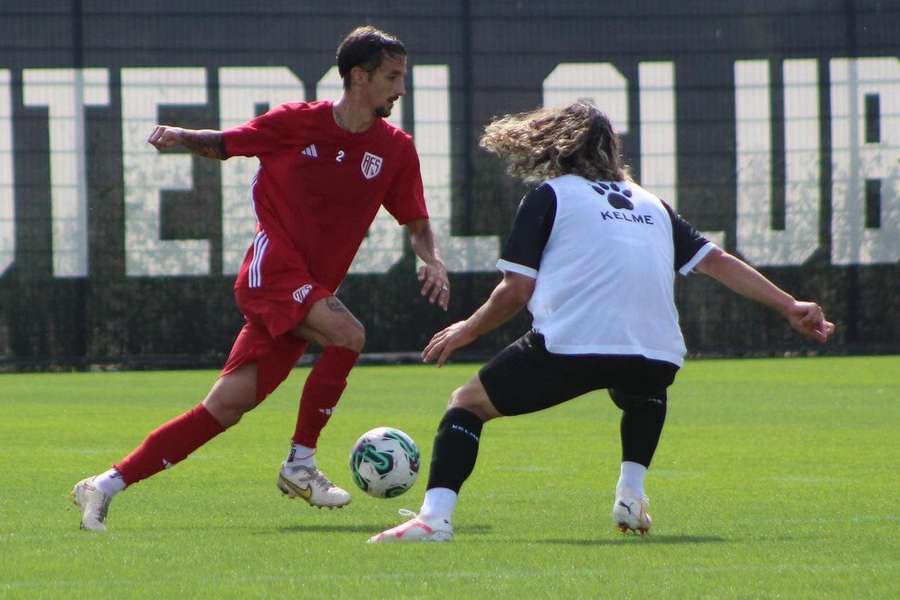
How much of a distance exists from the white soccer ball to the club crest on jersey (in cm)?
99

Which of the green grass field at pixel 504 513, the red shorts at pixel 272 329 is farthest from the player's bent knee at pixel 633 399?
the red shorts at pixel 272 329

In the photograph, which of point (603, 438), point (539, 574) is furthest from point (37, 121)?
point (539, 574)

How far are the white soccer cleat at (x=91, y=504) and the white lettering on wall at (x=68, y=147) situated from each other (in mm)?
10802

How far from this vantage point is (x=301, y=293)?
256 inches

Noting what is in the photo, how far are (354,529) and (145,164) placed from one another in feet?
36.5

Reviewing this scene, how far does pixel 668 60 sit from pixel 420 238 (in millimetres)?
10813

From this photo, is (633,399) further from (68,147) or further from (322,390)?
(68,147)

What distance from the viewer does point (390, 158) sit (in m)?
6.84

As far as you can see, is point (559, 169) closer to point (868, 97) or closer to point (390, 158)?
point (390, 158)

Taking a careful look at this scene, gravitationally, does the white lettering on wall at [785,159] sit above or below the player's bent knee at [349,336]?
above

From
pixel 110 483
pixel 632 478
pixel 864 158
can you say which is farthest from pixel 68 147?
pixel 632 478

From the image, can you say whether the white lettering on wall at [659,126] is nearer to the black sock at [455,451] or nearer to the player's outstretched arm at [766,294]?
the player's outstretched arm at [766,294]

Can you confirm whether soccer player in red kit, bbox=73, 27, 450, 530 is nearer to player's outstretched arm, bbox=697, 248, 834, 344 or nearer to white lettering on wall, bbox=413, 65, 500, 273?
player's outstretched arm, bbox=697, 248, 834, 344

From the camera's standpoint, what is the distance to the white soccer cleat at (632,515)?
18.8ft
